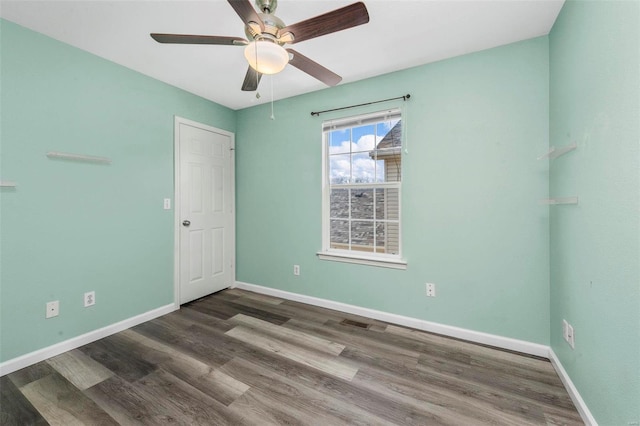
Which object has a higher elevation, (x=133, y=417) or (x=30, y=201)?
(x=30, y=201)

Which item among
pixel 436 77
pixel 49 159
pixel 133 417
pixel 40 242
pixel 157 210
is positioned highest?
pixel 436 77

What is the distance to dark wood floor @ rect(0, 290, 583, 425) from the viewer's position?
4.79 ft

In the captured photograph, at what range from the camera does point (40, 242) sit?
1.99m

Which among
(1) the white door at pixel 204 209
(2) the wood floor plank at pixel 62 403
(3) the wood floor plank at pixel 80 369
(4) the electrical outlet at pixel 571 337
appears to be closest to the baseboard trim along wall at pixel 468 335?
(4) the electrical outlet at pixel 571 337

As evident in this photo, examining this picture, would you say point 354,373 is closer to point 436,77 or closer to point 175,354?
point 175,354

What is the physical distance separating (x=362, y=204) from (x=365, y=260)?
0.62m

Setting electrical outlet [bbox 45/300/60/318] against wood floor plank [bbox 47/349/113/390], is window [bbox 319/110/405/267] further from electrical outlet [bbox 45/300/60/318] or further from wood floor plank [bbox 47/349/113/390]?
electrical outlet [bbox 45/300/60/318]

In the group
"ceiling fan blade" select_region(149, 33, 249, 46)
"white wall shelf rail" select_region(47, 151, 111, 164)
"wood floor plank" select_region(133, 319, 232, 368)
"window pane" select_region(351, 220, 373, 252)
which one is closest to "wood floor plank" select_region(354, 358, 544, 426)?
"wood floor plank" select_region(133, 319, 232, 368)

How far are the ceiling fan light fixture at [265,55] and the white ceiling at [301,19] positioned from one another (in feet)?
1.78

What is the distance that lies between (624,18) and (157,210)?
3.60 meters

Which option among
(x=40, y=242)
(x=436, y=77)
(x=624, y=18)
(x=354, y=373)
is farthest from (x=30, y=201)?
(x=624, y=18)

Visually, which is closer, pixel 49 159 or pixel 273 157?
pixel 49 159

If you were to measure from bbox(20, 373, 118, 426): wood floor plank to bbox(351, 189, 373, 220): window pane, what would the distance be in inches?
96.2

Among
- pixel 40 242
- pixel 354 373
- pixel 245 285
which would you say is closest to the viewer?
pixel 354 373
